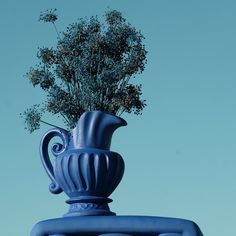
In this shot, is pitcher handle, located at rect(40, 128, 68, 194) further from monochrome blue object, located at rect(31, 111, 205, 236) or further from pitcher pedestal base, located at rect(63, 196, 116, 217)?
pitcher pedestal base, located at rect(63, 196, 116, 217)

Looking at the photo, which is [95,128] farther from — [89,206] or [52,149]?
[89,206]

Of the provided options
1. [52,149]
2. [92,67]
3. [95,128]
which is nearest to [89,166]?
[95,128]

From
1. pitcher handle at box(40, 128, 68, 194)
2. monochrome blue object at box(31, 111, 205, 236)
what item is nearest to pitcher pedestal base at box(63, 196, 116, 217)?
monochrome blue object at box(31, 111, 205, 236)

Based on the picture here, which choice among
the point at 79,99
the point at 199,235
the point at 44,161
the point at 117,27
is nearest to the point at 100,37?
the point at 117,27

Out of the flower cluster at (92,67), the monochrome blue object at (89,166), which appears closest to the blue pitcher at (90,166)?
the monochrome blue object at (89,166)

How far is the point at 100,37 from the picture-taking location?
17578mm

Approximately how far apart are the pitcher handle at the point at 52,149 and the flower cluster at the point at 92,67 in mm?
A: 10641

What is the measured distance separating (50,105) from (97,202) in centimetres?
1199

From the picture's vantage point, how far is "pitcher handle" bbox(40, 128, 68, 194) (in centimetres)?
560

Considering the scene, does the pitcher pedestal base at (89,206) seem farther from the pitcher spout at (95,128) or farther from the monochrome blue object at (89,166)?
the pitcher spout at (95,128)

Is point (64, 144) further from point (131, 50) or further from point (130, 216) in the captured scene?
point (131, 50)

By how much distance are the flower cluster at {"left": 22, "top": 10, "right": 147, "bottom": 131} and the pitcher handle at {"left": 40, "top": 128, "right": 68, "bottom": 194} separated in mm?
10641

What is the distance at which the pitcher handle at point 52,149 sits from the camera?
5.60m

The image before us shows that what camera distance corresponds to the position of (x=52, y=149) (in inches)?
221
